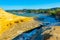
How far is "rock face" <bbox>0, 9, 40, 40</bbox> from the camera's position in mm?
11055

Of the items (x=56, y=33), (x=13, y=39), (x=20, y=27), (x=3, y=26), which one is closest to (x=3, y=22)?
(x=3, y=26)

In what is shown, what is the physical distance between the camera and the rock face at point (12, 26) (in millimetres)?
11055

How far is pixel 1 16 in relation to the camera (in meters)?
12.5

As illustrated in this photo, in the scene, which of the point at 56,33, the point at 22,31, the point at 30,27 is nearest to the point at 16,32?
the point at 22,31

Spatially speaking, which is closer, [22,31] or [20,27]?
[22,31]

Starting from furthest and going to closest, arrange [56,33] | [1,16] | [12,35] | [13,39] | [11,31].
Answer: [1,16] → [11,31] → [12,35] → [13,39] → [56,33]

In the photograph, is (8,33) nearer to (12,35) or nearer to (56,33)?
(12,35)

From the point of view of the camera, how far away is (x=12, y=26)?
40.3 feet

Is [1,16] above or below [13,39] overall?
Answer: above

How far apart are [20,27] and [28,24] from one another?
2.55 feet

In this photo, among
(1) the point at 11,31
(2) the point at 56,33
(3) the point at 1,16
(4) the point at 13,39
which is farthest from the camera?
(3) the point at 1,16

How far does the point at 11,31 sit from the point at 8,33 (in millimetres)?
305

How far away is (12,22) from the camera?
12.6 meters

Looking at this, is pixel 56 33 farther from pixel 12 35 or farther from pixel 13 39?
pixel 12 35
